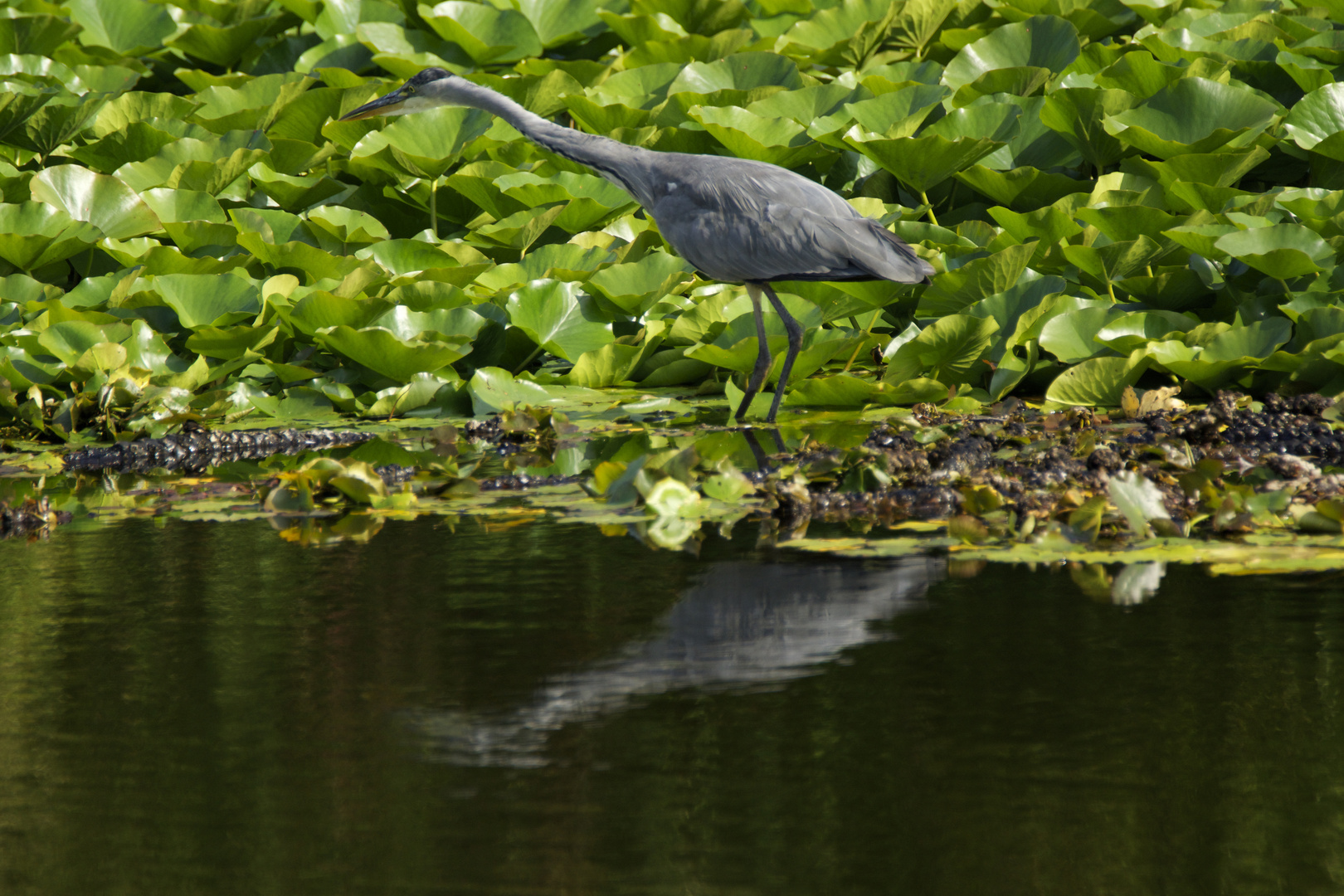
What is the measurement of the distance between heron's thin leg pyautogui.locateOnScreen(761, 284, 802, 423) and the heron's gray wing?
23cm

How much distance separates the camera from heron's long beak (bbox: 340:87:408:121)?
605cm

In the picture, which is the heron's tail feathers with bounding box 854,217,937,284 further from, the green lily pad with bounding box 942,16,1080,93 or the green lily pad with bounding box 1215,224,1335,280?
the green lily pad with bounding box 942,16,1080,93

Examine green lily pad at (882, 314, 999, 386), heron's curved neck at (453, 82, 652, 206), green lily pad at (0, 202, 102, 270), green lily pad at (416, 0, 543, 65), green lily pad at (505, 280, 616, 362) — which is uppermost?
green lily pad at (416, 0, 543, 65)

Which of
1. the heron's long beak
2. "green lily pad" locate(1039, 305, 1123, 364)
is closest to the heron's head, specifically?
the heron's long beak

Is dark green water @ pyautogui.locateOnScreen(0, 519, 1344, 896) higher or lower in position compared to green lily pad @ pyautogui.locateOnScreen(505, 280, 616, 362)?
lower

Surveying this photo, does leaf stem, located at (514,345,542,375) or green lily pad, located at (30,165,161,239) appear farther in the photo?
green lily pad, located at (30,165,161,239)

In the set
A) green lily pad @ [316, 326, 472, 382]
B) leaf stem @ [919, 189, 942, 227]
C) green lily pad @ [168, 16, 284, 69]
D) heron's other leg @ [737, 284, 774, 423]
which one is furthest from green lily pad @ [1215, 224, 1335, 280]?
green lily pad @ [168, 16, 284, 69]

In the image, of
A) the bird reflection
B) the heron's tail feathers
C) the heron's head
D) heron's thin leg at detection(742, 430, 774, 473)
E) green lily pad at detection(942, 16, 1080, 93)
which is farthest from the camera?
green lily pad at detection(942, 16, 1080, 93)

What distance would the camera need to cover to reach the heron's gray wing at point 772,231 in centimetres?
493

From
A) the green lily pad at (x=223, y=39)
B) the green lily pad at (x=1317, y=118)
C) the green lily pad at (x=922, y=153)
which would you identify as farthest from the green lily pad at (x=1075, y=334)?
the green lily pad at (x=223, y=39)

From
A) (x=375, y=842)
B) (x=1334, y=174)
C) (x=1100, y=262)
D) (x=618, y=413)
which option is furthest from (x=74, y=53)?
(x=375, y=842)

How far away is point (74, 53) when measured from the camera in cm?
838

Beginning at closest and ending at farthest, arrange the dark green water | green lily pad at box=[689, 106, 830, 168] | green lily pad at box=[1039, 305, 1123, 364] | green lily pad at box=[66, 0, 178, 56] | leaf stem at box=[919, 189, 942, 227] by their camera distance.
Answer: the dark green water < green lily pad at box=[1039, 305, 1123, 364] < leaf stem at box=[919, 189, 942, 227] < green lily pad at box=[689, 106, 830, 168] < green lily pad at box=[66, 0, 178, 56]

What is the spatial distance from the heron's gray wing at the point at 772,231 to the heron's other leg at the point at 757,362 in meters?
0.17
